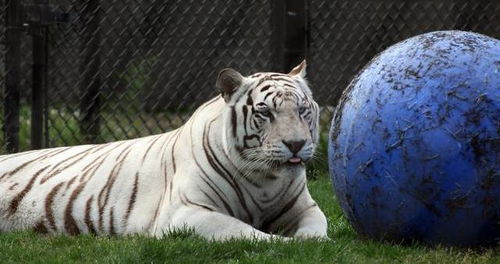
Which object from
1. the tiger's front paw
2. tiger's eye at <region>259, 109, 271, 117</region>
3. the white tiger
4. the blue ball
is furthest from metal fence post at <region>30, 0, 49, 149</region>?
the blue ball

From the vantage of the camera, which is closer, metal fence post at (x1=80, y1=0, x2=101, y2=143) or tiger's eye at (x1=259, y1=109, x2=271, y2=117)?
tiger's eye at (x1=259, y1=109, x2=271, y2=117)

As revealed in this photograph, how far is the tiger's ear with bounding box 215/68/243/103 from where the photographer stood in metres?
5.19

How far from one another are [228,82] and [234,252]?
109 cm

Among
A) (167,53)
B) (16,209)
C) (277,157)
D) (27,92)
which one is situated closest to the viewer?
(277,157)

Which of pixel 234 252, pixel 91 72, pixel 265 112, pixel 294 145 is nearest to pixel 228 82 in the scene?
pixel 265 112

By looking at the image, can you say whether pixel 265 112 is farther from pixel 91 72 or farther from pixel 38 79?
pixel 91 72

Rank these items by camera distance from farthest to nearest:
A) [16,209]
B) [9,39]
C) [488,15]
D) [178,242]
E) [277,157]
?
1. [488,15]
2. [9,39]
3. [16,209]
4. [277,157]
5. [178,242]

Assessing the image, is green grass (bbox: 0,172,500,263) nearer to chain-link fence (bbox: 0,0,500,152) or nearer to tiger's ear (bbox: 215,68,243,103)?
tiger's ear (bbox: 215,68,243,103)

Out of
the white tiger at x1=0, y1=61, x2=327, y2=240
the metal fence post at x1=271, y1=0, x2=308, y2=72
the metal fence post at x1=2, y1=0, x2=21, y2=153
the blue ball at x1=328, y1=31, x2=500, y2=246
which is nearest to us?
the blue ball at x1=328, y1=31, x2=500, y2=246

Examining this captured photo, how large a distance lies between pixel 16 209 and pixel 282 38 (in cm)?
296

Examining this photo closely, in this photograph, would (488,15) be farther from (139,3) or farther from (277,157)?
(277,157)

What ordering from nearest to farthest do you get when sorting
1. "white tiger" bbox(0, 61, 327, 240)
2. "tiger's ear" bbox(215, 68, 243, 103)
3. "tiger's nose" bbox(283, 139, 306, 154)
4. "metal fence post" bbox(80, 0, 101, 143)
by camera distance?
1. "tiger's nose" bbox(283, 139, 306, 154)
2. "white tiger" bbox(0, 61, 327, 240)
3. "tiger's ear" bbox(215, 68, 243, 103)
4. "metal fence post" bbox(80, 0, 101, 143)

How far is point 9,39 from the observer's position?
754 cm

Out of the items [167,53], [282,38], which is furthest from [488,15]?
[167,53]
